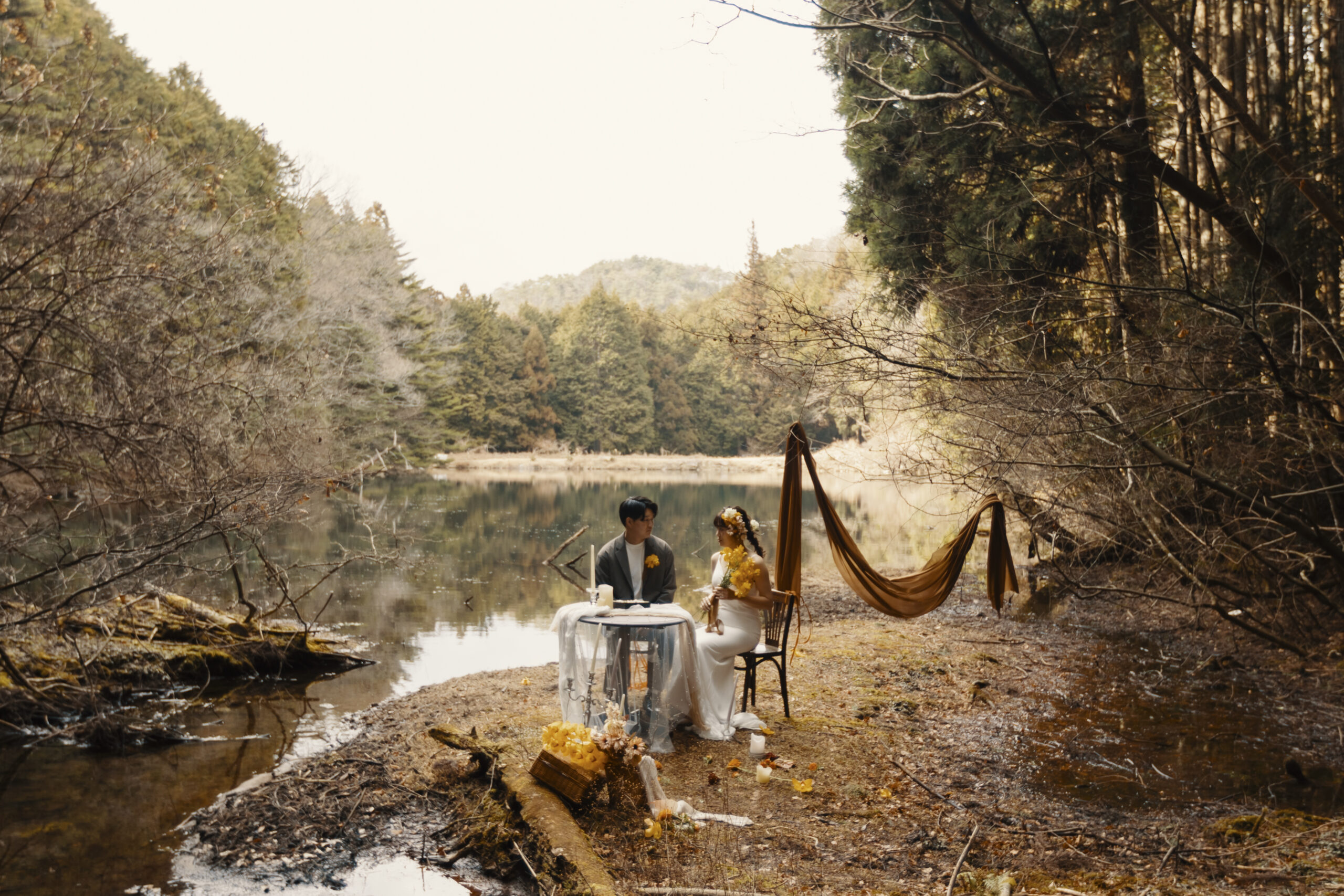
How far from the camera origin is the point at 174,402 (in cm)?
594

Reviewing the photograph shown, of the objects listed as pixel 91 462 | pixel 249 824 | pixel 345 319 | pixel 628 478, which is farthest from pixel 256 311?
pixel 628 478

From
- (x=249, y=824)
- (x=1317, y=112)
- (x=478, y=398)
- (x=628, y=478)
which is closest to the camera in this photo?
(x=249, y=824)

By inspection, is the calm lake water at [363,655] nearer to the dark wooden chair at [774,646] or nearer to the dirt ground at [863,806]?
the dirt ground at [863,806]

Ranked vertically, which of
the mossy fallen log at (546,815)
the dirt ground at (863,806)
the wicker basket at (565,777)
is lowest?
the dirt ground at (863,806)

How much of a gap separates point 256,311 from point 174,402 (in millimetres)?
A: 13727

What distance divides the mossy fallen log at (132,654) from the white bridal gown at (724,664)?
3914 mm

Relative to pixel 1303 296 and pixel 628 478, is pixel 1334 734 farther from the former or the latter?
pixel 628 478

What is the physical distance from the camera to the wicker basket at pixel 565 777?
4.06m

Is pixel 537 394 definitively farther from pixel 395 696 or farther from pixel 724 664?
pixel 724 664

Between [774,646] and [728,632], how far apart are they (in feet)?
1.83

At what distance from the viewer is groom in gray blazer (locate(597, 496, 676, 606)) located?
5465 mm

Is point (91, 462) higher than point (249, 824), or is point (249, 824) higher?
point (91, 462)

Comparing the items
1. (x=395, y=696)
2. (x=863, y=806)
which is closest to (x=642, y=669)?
(x=863, y=806)

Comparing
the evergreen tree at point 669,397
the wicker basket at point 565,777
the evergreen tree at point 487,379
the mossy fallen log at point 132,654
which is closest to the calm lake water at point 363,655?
the mossy fallen log at point 132,654
